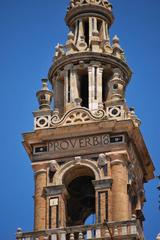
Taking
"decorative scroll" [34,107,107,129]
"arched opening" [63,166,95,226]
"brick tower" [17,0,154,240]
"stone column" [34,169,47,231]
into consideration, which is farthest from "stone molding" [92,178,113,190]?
"decorative scroll" [34,107,107,129]

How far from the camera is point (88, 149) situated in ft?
168

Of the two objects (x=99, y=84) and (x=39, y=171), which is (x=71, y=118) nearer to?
(x=99, y=84)

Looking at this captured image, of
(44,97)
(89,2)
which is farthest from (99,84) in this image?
(89,2)

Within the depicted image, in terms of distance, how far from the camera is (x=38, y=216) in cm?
5019

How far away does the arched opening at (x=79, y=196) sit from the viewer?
51.4 meters

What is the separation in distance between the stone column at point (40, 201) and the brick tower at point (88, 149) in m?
0.03

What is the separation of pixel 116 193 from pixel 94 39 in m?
6.77

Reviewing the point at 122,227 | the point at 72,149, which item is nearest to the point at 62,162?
the point at 72,149

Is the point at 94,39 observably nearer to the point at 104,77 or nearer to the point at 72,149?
the point at 104,77

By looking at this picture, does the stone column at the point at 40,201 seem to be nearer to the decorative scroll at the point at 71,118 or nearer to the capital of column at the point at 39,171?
the capital of column at the point at 39,171

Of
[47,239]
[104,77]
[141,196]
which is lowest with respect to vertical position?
[47,239]

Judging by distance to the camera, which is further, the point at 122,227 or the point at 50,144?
the point at 50,144

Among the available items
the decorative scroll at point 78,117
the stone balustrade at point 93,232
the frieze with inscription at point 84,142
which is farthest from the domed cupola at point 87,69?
the stone balustrade at point 93,232

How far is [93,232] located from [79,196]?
13.5 feet
